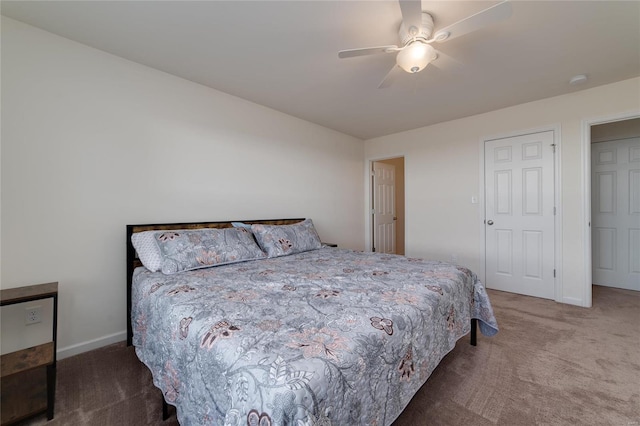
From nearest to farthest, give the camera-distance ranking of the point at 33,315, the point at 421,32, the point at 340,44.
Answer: the point at 421,32, the point at 33,315, the point at 340,44

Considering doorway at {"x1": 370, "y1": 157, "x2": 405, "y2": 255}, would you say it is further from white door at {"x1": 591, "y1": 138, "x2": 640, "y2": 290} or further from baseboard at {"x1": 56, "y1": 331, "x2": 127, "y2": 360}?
baseboard at {"x1": 56, "y1": 331, "x2": 127, "y2": 360}

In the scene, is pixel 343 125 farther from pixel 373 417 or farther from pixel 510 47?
pixel 373 417

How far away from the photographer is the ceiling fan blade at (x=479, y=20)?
4.33ft

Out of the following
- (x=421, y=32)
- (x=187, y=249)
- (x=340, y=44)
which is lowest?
(x=187, y=249)

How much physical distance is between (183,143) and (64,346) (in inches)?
73.6

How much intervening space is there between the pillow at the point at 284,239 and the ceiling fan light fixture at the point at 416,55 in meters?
1.86

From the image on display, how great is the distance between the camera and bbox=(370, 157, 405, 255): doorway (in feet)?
15.8

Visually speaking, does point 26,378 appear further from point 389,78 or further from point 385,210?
point 385,210

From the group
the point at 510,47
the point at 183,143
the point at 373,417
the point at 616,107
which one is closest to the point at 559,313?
the point at 616,107

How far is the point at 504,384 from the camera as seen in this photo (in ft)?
5.38

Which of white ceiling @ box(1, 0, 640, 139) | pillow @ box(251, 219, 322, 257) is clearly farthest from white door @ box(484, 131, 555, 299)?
pillow @ box(251, 219, 322, 257)

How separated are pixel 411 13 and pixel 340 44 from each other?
69cm

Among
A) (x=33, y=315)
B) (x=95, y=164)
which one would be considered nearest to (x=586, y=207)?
(x=95, y=164)

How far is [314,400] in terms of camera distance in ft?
2.39
